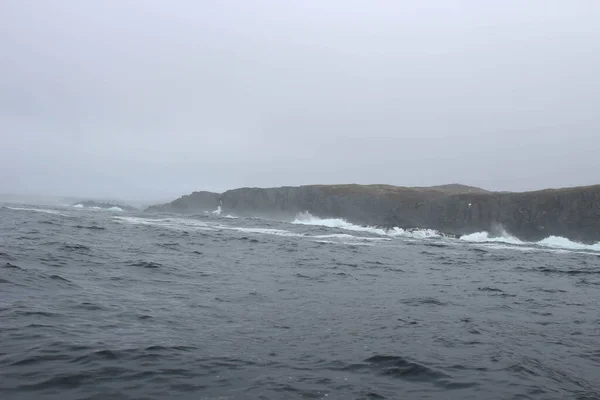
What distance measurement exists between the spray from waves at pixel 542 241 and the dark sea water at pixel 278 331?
107 feet

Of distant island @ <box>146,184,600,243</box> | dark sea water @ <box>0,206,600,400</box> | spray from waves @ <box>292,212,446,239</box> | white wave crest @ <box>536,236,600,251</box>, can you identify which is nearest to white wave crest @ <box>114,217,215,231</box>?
spray from waves @ <box>292,212,446,239</box>

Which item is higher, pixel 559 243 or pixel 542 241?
pixel 542 241

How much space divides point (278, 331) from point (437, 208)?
213ft

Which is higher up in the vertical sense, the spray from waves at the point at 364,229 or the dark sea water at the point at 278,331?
the spray from waves at the point at 364,229

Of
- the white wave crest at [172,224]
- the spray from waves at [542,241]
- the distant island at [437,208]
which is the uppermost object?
the distant island at [437,208]

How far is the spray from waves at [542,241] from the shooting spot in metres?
53.4

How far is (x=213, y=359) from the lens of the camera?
1002 cm

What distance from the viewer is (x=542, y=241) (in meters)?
60.2

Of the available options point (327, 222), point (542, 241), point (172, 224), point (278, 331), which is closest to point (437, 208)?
point (542, 241)

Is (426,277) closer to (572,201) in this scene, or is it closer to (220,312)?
(220,312)

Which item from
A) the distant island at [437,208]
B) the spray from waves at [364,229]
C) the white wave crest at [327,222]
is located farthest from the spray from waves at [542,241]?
the white wave crest at [327,222]

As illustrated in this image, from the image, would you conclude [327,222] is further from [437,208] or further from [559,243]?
[559,243]

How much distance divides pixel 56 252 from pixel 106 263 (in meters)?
3.83

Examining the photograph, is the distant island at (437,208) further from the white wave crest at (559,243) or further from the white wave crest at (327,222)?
the white wave crest at (327,222)
